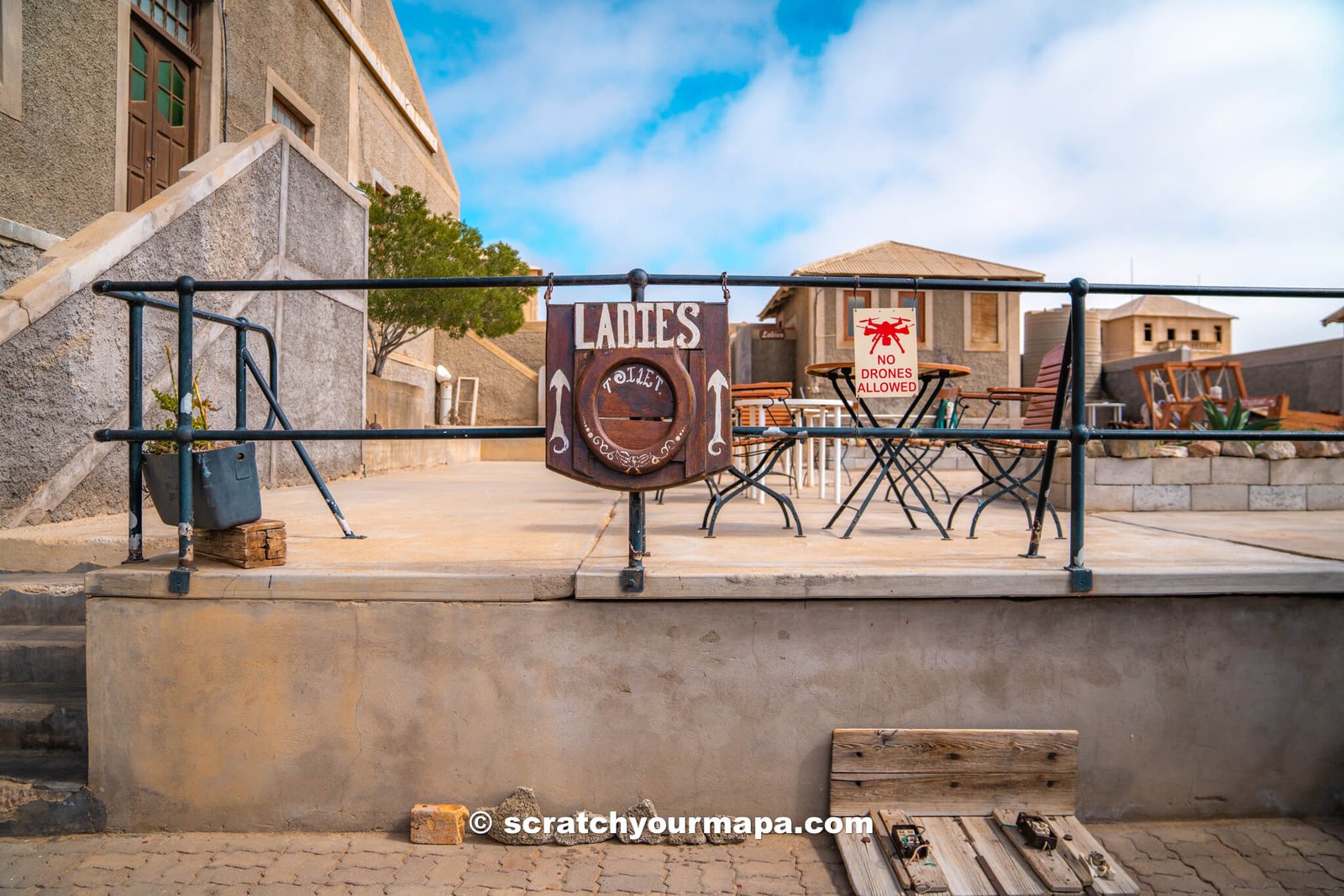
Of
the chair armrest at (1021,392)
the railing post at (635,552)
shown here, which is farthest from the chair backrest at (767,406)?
the railing post at (635,552)

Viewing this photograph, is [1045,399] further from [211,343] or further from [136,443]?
[211,343]

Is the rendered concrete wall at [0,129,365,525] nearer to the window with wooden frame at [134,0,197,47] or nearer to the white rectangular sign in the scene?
the window with wooden frame at [134,0,197,47]

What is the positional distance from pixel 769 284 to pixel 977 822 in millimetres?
1663

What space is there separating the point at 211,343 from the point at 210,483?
9.03 feet

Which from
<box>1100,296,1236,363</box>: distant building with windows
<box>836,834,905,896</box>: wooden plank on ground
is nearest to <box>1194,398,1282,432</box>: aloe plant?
<box>836,834,905,896</box>: wooden plank on ground

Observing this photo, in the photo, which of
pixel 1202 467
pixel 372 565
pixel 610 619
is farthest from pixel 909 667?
pixel 1202 467

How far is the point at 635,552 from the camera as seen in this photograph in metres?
2.16

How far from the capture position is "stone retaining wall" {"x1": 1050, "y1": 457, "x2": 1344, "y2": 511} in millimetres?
4559

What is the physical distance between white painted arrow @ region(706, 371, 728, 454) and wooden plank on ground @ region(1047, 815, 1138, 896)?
4.63 ft

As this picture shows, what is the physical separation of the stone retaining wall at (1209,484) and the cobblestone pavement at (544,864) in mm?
2607

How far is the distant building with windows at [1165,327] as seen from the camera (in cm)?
3888

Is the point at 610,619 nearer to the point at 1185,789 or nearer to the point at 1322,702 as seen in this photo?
the point at 1185,789

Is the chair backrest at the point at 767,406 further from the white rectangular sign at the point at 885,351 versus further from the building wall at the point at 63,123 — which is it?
the building wall at the point at 63,123

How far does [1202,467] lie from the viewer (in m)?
4.64
